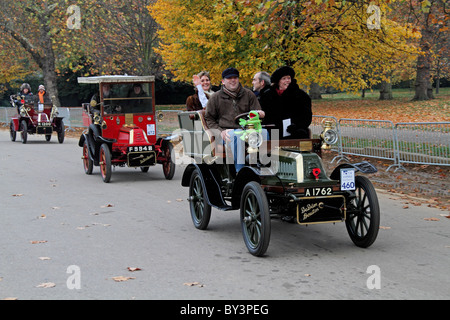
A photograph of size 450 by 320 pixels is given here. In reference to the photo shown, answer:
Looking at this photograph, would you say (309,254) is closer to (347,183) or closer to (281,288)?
(347,183)

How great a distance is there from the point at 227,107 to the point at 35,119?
17960 millimetres

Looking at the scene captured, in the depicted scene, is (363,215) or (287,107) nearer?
(363,215)

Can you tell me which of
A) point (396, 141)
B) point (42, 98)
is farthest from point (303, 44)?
point (42, 98)

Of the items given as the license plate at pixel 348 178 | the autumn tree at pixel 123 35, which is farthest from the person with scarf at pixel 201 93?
the autumn tree at pixel 123 35

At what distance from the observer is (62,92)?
52.8 metres

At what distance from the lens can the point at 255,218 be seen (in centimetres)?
684

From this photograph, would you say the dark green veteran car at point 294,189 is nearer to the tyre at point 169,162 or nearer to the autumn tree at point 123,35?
the tyre at point 169,162

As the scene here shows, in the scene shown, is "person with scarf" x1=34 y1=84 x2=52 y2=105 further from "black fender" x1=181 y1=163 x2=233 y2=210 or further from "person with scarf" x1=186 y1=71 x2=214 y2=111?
"black fender" x1=181 y1=163 x2=233 y2=210

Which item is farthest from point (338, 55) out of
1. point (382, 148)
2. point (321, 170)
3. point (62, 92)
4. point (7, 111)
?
point (62, 92)

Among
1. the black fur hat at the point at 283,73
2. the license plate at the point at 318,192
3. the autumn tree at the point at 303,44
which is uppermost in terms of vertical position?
the autumn tree at the point at 303,44

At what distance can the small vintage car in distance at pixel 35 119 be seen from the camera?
23875mm

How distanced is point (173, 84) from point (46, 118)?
2838 centimetres

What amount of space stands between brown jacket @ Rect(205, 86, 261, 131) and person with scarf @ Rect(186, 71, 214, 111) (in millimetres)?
2747

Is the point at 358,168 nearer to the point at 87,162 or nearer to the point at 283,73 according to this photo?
the point at 283,73
